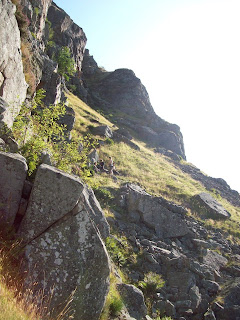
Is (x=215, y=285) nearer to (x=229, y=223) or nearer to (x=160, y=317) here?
(x=160, y=317)

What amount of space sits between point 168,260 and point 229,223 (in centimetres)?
1470

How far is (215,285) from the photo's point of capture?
12.0 meters

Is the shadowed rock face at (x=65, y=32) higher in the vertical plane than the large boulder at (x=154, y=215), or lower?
higher

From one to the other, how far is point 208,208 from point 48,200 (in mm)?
24297

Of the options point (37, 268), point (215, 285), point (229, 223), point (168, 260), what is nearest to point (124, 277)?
point (168, 260)

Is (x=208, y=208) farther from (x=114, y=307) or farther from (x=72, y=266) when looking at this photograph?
(x=72, y=266)

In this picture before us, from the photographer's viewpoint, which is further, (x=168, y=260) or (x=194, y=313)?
(x=168, y=260)

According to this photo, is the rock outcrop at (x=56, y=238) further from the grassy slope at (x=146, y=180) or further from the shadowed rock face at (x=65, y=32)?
the shadowed rock face at (x=65, y=32)

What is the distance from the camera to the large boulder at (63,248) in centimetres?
518

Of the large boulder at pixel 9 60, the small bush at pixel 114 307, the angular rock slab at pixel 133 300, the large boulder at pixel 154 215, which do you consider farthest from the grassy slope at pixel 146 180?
the small bush at pixel 114 307

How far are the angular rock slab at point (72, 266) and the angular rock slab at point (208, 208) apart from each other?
22.1 meters

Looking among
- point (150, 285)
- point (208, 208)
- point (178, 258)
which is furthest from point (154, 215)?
point (208, 208)

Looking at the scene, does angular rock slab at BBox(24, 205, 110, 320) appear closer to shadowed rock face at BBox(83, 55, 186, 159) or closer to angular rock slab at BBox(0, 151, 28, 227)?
angular rock slab at BBox(0, 151, 28, 227)

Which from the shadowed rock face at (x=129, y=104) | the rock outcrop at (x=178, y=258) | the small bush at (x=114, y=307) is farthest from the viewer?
the shadowed rock face at (x=129, y=104)
